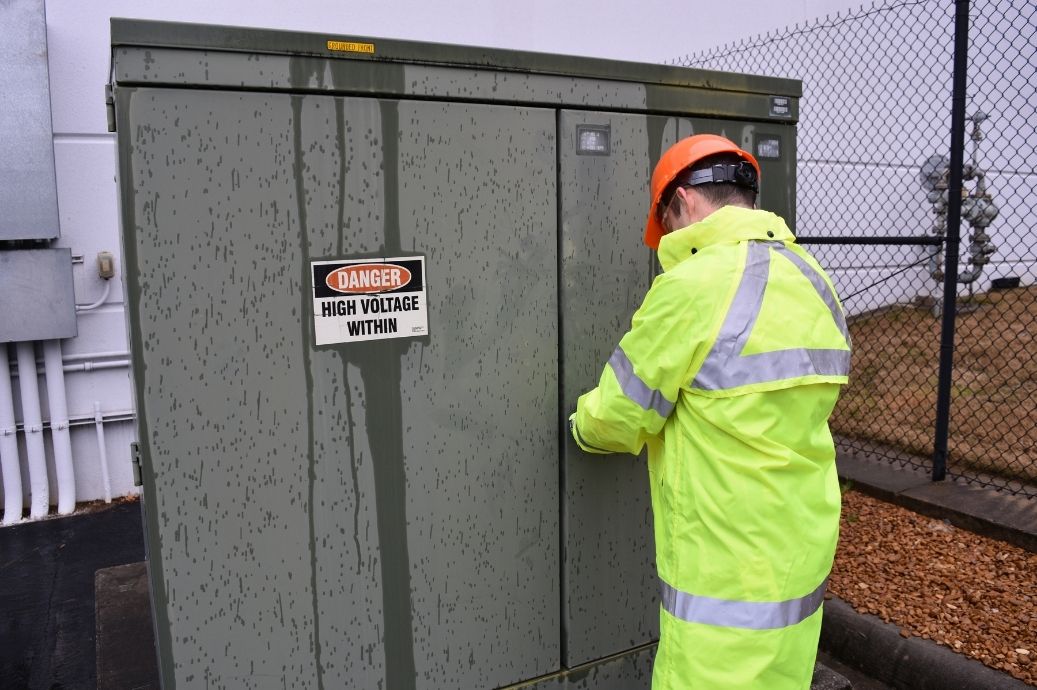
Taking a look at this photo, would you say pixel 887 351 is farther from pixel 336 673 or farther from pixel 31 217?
pixel 31 217

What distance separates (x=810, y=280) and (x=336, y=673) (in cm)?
150

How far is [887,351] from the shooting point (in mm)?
6508

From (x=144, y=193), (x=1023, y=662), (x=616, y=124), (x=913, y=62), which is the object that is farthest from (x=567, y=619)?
(x=913, y=62)

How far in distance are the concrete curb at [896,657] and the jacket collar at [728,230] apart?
198 centimetres

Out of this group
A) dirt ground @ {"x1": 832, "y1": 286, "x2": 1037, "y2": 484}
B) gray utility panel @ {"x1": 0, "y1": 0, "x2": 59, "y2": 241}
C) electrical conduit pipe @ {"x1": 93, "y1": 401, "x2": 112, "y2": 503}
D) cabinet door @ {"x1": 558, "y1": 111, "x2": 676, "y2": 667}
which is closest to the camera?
cabinet door @ {"x1": 558, "y1": 111, "x2": 676, "y2": 667}

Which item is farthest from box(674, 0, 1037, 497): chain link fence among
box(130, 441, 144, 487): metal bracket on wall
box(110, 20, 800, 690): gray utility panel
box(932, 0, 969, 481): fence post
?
box(130, 441, 144, 487): metal bracket on wall

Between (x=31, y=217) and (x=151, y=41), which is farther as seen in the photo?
(x=31, y=217)

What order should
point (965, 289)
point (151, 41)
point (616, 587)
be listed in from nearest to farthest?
point (151, 41) < point (616, 587) < point (965, 289)

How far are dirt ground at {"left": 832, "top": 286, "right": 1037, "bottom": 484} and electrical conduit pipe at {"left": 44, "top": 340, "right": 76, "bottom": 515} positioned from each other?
4926 mm

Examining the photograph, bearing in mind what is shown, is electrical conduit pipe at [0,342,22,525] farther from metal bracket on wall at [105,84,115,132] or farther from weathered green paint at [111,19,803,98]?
weathered green paint at [111,19,803,98]

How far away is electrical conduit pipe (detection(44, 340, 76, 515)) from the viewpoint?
14.2 feet

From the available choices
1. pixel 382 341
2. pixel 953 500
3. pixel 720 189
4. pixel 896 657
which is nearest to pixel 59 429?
pixel 382 341

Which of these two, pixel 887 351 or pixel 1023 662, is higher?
pixel 887 351

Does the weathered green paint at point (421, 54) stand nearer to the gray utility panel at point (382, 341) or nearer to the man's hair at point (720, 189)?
the gray utility panel at point (382, 341)
